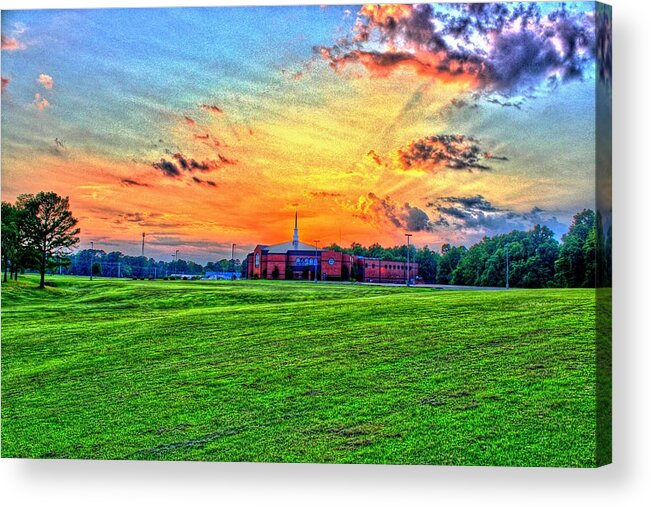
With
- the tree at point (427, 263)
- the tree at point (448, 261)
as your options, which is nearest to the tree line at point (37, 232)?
the tree at point (427, 263)

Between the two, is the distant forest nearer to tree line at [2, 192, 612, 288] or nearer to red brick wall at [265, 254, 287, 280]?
tree line at [2, 192, 612, 288]

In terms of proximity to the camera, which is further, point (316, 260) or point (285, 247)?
point (316, 260)

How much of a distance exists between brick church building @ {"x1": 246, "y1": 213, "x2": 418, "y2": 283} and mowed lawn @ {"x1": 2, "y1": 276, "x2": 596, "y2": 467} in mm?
165

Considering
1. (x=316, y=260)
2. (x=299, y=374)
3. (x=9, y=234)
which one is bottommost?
(x=299, y=374)

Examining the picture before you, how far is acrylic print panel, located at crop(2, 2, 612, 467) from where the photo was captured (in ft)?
29.2

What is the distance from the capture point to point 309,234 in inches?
390

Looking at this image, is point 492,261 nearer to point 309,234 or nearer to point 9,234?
point 309,234

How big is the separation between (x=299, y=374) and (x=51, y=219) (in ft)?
11.6

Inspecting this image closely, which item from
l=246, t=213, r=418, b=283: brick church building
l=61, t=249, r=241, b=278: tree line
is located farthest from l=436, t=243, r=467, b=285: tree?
l=61, t=249, r=241, b=278: tree line

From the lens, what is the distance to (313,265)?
10.3 metres

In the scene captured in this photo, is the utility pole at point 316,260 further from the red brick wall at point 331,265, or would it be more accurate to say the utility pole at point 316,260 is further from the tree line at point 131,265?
the tree line at point 131,265

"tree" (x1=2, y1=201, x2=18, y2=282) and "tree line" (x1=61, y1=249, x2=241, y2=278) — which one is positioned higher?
"tree" (x1=2, y1=201, x2=18, y2=282)

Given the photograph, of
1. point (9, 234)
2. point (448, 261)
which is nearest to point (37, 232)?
point (9, 234)

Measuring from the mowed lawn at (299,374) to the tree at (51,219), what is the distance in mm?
599
